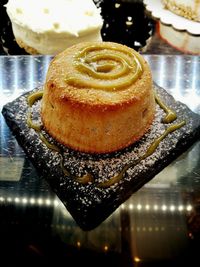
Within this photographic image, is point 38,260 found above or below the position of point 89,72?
below

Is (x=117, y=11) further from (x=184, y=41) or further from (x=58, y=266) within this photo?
(x=58, y=266)

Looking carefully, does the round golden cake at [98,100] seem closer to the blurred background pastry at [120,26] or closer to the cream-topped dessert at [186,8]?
A: the blurred background pastry at [120,26]

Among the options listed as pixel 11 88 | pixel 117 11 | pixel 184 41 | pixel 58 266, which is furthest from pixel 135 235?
pixel 117 11

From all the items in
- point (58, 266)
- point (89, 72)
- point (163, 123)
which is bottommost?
point (58, 266)

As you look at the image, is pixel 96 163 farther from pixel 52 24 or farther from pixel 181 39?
pixel 181 39

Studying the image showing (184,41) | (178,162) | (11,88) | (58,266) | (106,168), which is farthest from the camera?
(184,41)

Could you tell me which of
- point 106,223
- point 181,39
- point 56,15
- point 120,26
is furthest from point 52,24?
point 106,223

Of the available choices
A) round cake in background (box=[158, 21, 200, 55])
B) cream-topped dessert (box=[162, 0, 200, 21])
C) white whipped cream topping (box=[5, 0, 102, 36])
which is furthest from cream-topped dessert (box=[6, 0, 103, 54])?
cream-topped dessert (box=[162, 0, 200, 21])
